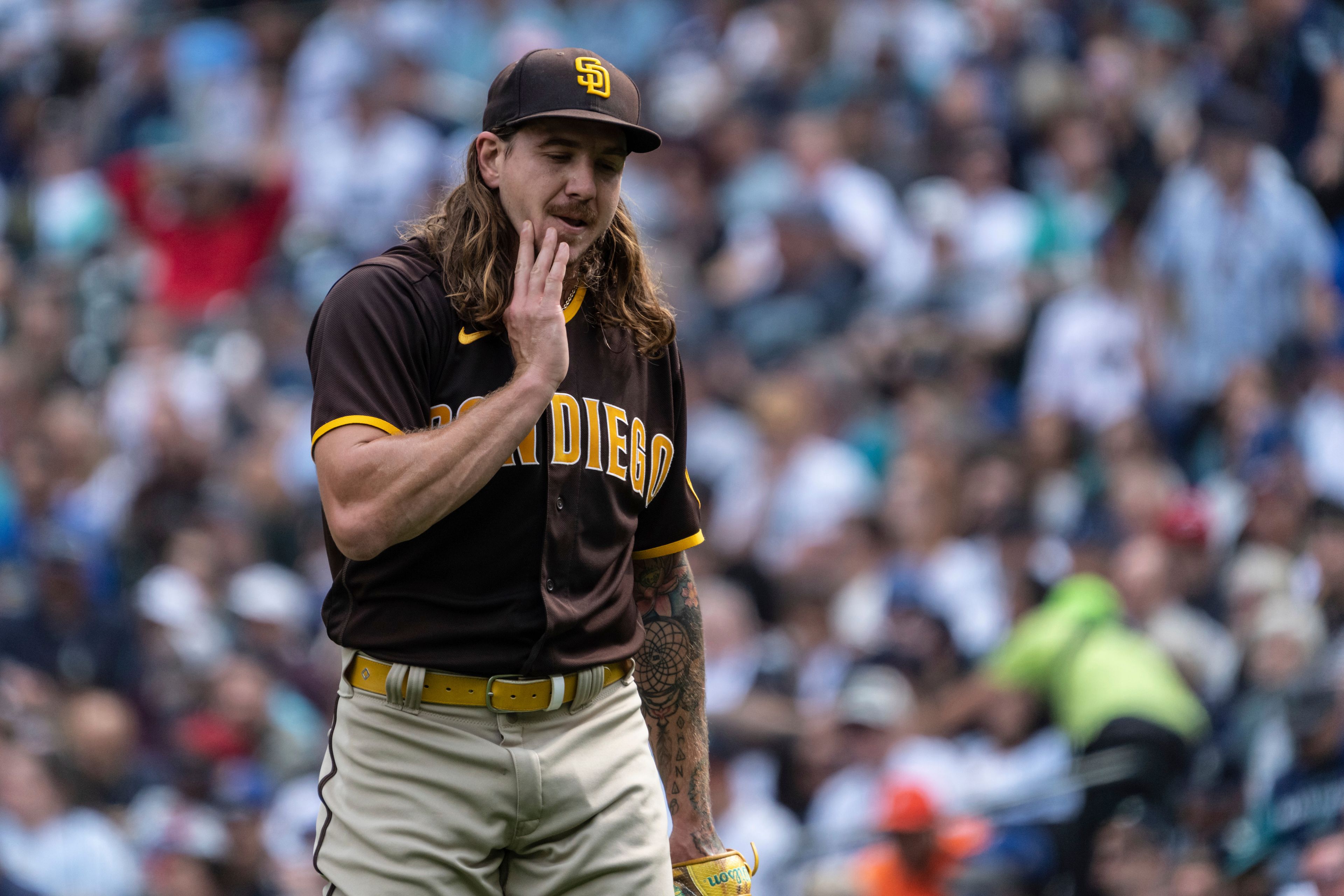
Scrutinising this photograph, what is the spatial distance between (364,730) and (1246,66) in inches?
258

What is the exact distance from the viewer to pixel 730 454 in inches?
314

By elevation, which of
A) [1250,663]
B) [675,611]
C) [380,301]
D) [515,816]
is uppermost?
[380,301]

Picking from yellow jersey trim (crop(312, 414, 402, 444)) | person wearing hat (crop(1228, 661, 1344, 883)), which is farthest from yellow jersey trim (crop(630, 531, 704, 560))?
person wearing hat (crop(1228, 661, 1344, 883))

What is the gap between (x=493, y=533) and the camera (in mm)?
2531

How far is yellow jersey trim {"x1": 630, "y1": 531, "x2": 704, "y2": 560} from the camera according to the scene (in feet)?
9.55

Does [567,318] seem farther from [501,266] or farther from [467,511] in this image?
[467,511]

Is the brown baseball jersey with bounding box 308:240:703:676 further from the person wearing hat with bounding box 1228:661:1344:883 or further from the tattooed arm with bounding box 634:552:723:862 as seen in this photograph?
the person wearing hat with bounding box 1228:661:1344:883

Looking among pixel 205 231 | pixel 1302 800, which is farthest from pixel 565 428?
pixel 205 231

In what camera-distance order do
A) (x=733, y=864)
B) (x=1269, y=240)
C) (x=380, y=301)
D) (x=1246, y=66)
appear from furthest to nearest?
(x=1246, y=66) < (x=1269, y=240) < (x=733, y=864) < (x=380, y=301)

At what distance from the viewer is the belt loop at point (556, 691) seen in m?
2.55

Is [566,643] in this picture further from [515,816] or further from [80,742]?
[80,742]

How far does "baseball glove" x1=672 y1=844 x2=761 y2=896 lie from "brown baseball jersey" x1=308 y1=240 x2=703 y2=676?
46 centimetres

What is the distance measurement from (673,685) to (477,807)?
56 centimetres

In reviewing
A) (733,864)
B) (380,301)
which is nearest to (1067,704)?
(733,864)
